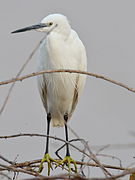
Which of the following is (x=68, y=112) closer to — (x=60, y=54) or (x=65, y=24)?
(x=60, y=54)

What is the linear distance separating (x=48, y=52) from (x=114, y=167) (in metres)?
0.91

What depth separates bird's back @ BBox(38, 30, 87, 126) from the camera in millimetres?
2379

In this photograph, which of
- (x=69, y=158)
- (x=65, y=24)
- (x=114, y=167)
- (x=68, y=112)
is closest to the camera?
(x=114, y=167)

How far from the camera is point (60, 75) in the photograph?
8.20 feet

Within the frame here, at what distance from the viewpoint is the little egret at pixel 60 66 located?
7.59 feet

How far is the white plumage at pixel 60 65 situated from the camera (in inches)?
91.7

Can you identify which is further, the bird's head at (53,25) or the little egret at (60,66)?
the little egret at (60,66)

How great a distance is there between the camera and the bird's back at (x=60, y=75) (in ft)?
7.80

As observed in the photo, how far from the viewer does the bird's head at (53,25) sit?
84.4 inches

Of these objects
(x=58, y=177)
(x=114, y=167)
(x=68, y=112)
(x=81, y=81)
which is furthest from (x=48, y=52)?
(x=58, y=177)

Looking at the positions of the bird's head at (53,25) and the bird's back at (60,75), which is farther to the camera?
the bird's back at (60,75)

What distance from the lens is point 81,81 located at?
100 inches

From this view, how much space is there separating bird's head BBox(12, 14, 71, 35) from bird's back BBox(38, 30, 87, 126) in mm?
42

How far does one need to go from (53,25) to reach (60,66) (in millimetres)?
270
